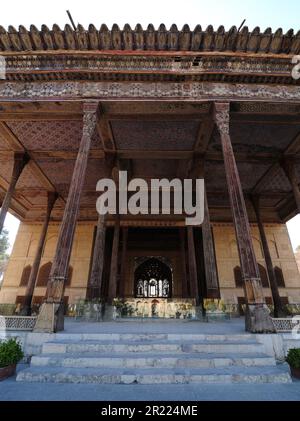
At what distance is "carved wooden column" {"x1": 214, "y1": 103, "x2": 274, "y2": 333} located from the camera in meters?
4.11

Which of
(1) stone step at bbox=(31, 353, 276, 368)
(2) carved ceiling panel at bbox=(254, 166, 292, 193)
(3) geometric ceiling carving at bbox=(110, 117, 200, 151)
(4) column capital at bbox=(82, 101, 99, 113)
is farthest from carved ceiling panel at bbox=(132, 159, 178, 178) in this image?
(1) stone step at bbox=(31, 353, 276, 368)

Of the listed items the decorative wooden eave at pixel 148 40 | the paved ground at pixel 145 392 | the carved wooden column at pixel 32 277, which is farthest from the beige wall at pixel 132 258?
the paved ground at pixel 145 392

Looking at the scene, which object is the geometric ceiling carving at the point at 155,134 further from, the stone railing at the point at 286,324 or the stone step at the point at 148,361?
the stone step at the point at 148,361

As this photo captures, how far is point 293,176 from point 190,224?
458cm

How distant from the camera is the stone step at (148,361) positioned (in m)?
3.25

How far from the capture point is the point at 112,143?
29.3 ft

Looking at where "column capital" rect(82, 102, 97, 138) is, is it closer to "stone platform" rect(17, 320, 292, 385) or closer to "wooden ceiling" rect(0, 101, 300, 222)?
"wooden ceiling" rect(0, 101, 300, 222)

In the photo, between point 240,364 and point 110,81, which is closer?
point 240,364

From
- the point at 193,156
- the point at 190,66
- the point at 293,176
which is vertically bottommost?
the point at 293,176
